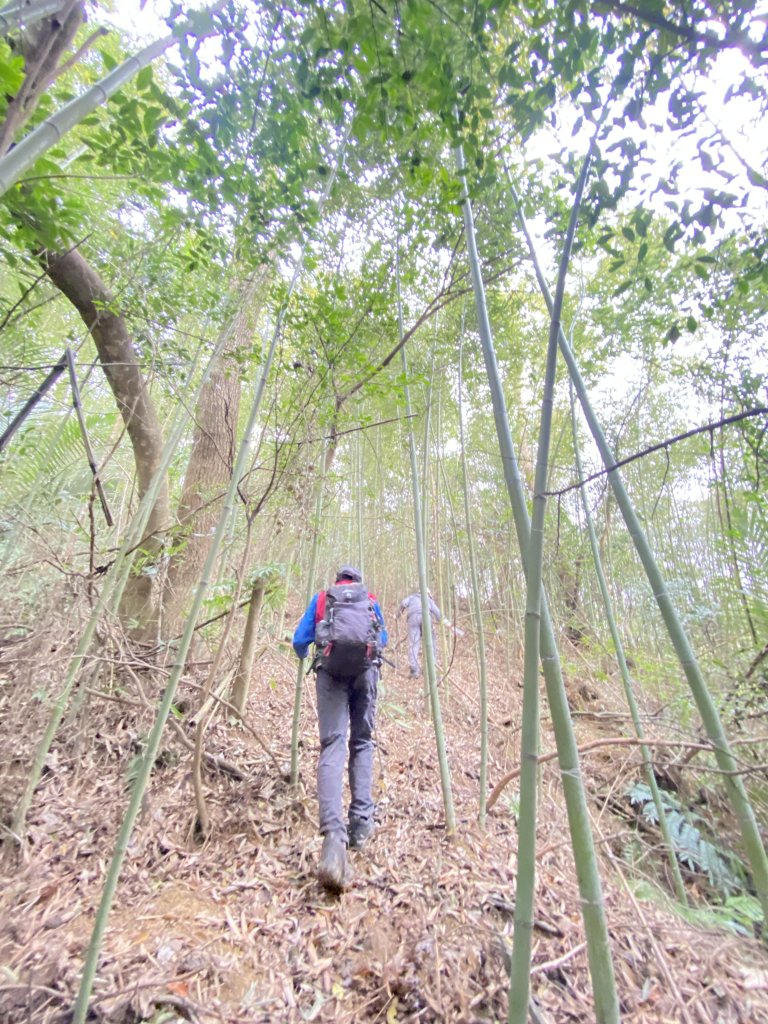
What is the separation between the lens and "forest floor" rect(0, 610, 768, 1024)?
47.3 inches

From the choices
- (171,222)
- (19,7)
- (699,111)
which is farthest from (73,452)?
(699,111)

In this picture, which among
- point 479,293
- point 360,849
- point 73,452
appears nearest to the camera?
point 479,293

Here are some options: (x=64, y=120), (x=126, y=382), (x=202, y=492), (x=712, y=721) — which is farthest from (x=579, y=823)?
(x=126, y=382)

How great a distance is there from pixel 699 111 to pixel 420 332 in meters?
2.54

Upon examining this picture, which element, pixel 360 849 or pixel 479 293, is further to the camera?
pixel 360 849

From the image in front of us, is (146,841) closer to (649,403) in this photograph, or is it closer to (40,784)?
(40,784)

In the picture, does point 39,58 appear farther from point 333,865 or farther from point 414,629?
point 414,629

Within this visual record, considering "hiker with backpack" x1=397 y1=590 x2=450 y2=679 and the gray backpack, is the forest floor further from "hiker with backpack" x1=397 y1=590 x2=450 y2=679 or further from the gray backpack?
"hiker with backpack" x1=397 y1=590 x2=450 y2=679

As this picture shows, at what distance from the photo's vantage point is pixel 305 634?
214 centimetres

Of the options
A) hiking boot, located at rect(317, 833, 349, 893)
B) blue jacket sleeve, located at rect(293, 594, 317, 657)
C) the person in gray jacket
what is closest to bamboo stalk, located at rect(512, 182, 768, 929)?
hiking boot, located at rect(317, 833, 349, 893)

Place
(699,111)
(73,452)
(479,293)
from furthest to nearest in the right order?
(73,452), (479,293), (699,111)

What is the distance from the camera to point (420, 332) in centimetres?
342

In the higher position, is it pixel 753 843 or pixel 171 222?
pixel 171 222

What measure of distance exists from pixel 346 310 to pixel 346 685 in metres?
1.86
